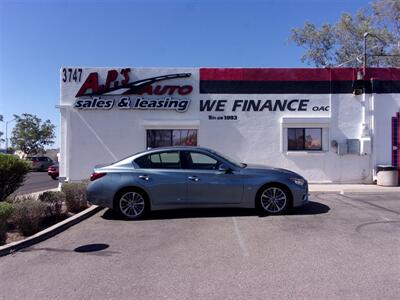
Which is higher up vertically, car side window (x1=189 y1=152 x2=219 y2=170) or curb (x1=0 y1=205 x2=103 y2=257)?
car side window (x1=189 y1=152 x2=219 y2=170)

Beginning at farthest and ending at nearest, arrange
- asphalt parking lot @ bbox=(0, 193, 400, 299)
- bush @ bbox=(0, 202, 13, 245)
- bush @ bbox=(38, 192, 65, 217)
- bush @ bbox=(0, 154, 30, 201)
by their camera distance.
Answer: bush @ bbox=(0, 154, 30, 201) < bush @ bbox=(38, 192, 65, 217) < bush @ bbox=(0, 202, 13, 245) < asphalt parking lot @ bbox=(0, 193, 400, 299)

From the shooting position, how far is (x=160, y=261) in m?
5.46

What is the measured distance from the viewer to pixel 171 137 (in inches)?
593

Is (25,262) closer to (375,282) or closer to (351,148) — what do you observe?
(375,282)

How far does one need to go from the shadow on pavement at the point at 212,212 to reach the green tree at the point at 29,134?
1887 inches

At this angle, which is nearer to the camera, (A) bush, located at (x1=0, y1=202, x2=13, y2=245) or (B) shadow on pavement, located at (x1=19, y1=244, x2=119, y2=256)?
(B) shadow on pavement, located at (x1=19, y1=244, x2=119, y2=256)

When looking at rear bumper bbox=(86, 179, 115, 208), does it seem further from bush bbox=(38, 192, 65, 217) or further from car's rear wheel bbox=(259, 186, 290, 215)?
car's rear wheel bbox=(259, 186, 290, 215)

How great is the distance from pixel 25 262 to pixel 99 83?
10326 mm

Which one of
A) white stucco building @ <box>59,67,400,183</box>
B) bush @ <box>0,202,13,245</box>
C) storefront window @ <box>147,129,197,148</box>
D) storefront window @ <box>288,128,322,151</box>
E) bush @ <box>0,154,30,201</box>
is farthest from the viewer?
storefront window @ <box>147,129,197,148</box>

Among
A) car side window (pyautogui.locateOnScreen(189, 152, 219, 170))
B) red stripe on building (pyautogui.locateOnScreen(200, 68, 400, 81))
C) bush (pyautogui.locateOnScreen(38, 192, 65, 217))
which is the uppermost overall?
red stripe on building (pyautogui.locateOnScreen(200, 68, 400, 81))

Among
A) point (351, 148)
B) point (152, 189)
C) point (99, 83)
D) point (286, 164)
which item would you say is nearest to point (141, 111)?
point (99, 83)

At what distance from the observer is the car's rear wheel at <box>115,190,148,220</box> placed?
848 centimetres

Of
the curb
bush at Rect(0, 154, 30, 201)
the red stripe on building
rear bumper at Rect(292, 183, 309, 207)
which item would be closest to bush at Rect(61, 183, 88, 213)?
the curb

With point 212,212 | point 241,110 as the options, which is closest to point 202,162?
point 212,212
